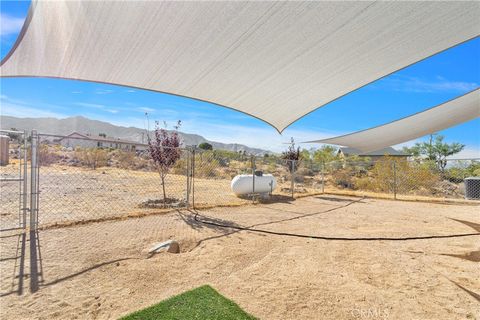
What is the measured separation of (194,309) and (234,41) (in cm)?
396

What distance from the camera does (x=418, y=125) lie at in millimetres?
10953

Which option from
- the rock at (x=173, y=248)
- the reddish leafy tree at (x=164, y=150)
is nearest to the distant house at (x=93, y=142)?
the reddish leafy tree at (x=164, y=150)

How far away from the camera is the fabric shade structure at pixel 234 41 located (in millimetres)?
3697

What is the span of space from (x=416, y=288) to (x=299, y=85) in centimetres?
483

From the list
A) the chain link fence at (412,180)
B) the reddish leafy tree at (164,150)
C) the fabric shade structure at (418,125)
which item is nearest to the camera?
the reddish leafy tree at (164,150)

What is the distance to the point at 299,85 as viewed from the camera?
639 centimetres

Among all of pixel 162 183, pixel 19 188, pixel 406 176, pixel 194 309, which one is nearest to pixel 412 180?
pixel 406 176

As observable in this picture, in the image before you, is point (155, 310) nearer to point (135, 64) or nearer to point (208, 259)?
point (208, 259)

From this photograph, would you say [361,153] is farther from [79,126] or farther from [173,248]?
[79,126]

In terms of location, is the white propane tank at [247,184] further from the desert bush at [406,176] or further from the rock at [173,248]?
the desert bush at [406,176]

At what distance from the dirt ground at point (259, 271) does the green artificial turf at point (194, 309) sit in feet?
0.37

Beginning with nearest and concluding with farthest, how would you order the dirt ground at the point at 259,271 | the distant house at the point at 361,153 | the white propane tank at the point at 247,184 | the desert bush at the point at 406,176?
the dirt ground at the point at 259,271 < the white propane tank at the point at 247,184 < the desert bush at the point at 406,176 < the distant house at the point at 361,153

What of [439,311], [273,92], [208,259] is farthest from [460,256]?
[273,92]

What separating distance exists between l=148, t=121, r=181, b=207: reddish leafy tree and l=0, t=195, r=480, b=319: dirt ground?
2016mm
